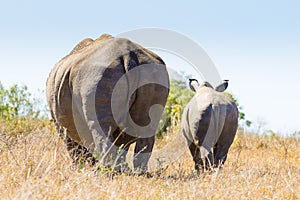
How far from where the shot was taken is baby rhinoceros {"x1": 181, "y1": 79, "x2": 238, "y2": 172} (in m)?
8.30

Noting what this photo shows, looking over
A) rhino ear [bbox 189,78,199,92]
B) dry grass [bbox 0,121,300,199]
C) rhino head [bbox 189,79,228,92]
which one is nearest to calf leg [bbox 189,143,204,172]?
rhino head [bbox 189,79,228,92]

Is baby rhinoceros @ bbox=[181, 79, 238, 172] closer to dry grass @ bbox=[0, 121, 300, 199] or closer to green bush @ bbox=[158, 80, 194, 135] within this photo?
dry grass @ bbox=[0, 121, 300, 199]

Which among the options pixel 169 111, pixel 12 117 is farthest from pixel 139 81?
pixel 169 111

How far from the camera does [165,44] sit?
28.3ft

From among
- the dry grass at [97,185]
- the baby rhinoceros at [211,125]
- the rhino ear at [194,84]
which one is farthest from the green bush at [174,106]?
the dry grass at [97,185]

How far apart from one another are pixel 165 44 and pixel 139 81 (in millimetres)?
2571

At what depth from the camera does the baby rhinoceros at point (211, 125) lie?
327 inches

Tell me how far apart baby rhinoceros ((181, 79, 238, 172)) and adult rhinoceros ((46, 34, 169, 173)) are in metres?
1.83

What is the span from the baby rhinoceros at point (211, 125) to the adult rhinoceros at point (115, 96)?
6.02 feet

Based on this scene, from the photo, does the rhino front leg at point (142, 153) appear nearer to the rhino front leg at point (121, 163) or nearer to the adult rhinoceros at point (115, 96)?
the adult rhinoceros at point (115, 96)

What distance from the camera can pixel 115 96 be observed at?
607cm

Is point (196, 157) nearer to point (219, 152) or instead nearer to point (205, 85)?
point (219, 152)

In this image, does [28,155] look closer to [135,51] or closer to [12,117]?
[135,51]

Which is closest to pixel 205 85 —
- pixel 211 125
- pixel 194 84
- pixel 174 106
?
pixel 194 84
